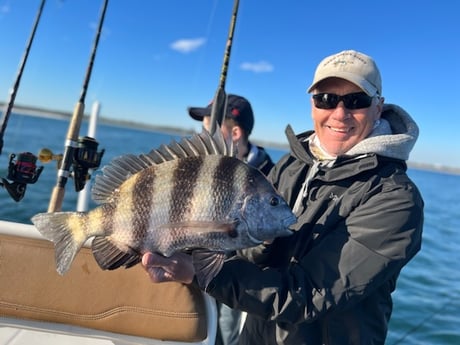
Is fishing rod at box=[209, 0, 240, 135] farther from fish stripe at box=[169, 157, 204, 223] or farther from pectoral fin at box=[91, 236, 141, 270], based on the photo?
pectoral fin at box=[91, 236, 141, 270]

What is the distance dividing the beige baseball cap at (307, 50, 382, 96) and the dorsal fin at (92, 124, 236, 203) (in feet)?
2.33

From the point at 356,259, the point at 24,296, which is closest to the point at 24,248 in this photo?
the point at 24,296

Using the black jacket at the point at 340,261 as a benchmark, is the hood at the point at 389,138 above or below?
above

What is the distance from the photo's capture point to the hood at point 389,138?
2.00 meters

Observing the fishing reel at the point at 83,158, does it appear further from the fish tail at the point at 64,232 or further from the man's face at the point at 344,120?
the man's face at the point at 344,120

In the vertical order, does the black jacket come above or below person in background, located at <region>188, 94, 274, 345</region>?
below

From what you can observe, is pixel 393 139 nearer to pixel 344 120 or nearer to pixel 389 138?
pixel 389 138

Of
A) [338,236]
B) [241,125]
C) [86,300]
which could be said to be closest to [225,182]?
[338,236]

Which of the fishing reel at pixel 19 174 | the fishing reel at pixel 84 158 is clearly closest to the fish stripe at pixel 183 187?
the fishing reel at pixel 84 158

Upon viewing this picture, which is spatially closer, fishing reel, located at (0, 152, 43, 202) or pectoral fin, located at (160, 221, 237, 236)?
pectoral fin, located at (160, 221, 237, 236)

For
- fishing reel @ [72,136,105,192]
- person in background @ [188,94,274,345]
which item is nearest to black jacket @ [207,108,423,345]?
fishing reel @ [72,136,105,192]

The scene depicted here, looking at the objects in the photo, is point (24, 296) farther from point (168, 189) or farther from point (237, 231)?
point (237, 231)

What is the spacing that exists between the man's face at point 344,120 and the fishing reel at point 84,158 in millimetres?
1790

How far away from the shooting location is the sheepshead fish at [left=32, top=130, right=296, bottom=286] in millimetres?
1701
